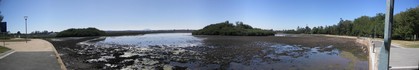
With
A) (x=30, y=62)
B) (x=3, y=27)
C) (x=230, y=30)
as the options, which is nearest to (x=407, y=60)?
(x=3, y=27)

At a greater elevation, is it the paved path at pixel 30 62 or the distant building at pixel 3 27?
the distant building at pixel 3 27

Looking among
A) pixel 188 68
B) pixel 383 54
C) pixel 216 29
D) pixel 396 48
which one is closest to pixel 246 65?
pixel 188 68

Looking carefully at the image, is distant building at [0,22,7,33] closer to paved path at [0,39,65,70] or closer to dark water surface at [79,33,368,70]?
paved path at [0,39,65,70]

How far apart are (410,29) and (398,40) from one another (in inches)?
68.6

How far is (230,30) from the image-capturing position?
3906 cm

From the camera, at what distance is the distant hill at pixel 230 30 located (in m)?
32.2

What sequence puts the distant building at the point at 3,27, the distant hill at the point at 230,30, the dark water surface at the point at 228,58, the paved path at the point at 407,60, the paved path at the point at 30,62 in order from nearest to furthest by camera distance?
the distant building at the point at 3,27 → the paved path at the point at 30,62 → the paved path at the point at 407,60 → the dark water surface at the point at 228,58 → the distant hill at the point at 230,30

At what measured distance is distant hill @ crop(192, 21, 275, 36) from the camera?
106ft

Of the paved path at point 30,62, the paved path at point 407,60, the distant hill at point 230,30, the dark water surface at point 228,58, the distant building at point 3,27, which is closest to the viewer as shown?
the distant building at point 3,27

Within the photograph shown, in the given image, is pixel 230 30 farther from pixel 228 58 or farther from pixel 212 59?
pixel 212 59

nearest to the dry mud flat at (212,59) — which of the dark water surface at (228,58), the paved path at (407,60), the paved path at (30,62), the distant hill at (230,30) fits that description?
the dark water surface at (228,58)

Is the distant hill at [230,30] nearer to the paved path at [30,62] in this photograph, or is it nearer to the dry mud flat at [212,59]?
the dry mud flat at [212,59]

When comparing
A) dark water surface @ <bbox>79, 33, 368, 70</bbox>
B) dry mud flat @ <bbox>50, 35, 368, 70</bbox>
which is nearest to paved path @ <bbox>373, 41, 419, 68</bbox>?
dark water surface @ <bbox>79, 33, 368, 70</bbox>

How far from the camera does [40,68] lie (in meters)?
6.88
